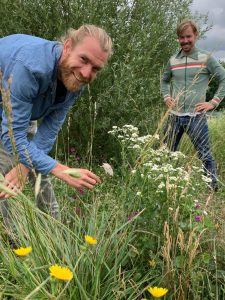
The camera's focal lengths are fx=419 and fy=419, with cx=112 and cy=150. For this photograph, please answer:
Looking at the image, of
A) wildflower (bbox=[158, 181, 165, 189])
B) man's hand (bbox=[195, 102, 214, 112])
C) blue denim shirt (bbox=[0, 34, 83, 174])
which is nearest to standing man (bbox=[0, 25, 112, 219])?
blue denim shirt (bbox=[0, 34, 83, 174])

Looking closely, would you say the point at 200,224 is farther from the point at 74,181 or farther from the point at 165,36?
the point at 165,36

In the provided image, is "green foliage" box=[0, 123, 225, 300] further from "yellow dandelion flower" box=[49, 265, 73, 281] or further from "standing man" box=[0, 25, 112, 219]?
"yellow dandelion flower" box=[49, 265, 73, 281]

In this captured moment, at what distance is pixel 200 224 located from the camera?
1995mm

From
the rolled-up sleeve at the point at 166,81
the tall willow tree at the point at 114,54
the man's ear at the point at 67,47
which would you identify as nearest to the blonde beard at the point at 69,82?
the man's ear at the point at 67,47

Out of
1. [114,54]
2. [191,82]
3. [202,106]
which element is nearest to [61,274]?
[202,106]

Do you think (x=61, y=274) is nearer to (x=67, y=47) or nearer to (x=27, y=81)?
(x=27, y=81)

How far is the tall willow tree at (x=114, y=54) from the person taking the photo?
15.2 ft

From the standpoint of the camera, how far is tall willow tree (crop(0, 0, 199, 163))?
462cm

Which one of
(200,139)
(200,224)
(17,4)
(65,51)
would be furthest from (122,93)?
(200,224)

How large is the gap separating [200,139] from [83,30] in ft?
7.55

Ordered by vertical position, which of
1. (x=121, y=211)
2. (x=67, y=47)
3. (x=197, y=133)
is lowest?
(x=197, y=133)

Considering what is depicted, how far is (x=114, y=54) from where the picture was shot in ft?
15.8

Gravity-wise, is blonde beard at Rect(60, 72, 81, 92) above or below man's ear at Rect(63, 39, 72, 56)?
below

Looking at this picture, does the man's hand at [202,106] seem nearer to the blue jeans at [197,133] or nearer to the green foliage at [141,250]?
the blue jeans at [197,133]
